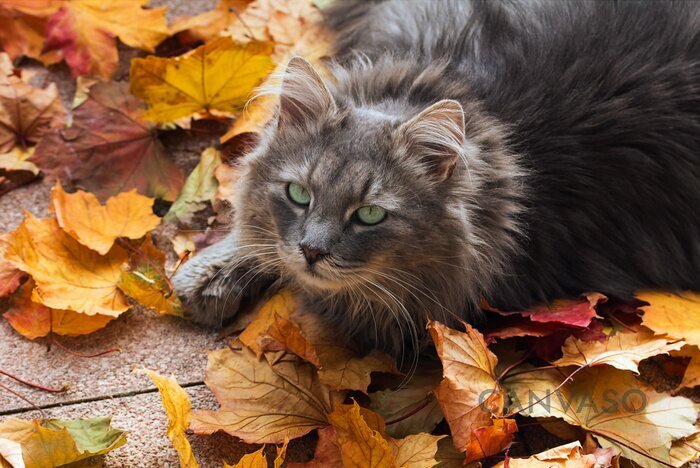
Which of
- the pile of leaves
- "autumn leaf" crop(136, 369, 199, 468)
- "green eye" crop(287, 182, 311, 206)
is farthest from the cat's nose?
"autumn leaf" crop(136, 369, 199, 468)

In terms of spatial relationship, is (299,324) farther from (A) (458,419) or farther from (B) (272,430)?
(A) (458,419)

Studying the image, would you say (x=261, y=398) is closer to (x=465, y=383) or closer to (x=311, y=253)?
(x=311, y=253)

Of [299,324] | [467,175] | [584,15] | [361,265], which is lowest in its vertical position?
[299,324]

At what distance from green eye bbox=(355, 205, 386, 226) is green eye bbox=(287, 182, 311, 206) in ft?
0.49

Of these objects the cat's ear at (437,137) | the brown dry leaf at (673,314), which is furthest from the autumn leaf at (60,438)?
the brown dry leaf at (673,314)

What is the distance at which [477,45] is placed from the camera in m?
2.45

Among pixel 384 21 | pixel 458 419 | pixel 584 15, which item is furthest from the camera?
pixel 384 21

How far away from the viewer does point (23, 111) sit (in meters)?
2.79

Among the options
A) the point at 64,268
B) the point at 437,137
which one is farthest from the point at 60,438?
the point at 437,137

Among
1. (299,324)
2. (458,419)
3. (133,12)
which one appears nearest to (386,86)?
(299,324)

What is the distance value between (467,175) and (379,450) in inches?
29.9

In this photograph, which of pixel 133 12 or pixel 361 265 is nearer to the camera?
pixel 361 265

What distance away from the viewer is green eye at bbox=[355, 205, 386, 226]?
200 cm

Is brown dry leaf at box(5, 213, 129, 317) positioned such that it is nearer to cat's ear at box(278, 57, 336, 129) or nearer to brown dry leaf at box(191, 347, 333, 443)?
brown dry leaf at box(191, 347, 333, 443)
